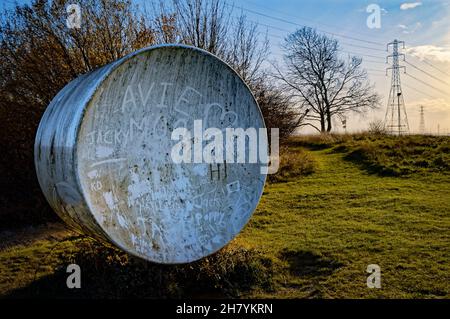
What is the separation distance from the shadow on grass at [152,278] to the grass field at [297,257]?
0.01 metres

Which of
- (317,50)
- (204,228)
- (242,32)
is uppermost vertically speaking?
(317,50)

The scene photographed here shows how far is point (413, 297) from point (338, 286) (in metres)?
0.72

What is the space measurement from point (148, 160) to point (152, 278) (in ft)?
4.21

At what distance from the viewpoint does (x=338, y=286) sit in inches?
168

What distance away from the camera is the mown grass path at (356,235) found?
4.29 m

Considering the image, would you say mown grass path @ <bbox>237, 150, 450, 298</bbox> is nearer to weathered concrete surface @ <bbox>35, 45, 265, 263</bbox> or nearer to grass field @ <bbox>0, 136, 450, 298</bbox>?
grass field @ <bbox>0, 136, 450, 298</bbox>

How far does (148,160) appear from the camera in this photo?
3955 millimetres

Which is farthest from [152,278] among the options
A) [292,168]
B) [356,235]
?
[292,168]

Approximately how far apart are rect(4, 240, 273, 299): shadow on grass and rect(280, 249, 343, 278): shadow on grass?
0.34 metres

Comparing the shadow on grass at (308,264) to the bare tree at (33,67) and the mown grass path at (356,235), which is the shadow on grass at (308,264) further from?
the bare tree at (33,67)

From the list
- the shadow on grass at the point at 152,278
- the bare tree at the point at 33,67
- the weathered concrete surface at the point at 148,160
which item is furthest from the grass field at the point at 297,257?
the bare tree at the point at 33,67
